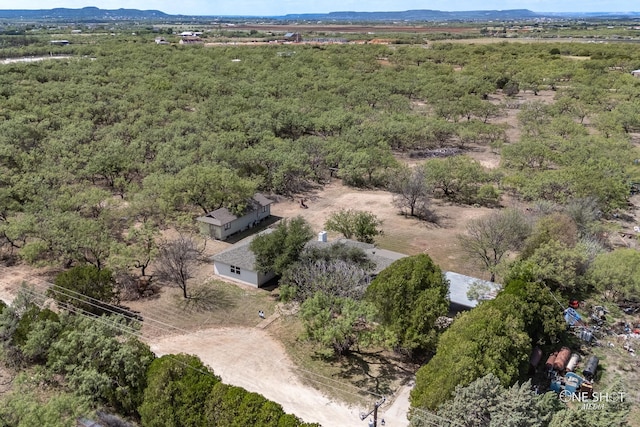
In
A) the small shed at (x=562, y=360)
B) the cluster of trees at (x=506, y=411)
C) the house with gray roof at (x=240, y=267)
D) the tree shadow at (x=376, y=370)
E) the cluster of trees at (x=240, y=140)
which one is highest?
the cluster of trees at (x=240, y=140)

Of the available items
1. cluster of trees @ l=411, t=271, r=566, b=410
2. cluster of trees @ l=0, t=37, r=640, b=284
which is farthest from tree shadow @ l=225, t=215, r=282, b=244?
cluster of trees @ l=411, t=271, r=566, b=410

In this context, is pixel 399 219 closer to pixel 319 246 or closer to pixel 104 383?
pixel 319 246

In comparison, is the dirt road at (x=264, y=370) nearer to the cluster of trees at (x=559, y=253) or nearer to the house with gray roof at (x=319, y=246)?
the house with gray roof at (x=319, y=246)

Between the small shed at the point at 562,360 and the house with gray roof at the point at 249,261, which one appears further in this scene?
the house with gray roof at the point at 249,261

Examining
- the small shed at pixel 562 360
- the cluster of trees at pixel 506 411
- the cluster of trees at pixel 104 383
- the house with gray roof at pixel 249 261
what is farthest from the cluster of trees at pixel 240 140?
the cluster of trees at pixel 506 411

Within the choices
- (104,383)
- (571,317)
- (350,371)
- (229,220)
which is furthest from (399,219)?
(104,383)

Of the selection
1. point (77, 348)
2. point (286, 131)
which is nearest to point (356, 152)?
point (286, 131)

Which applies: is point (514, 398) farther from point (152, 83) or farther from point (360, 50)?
point (360, 50)
